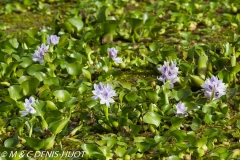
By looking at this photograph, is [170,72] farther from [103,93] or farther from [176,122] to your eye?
[103,93]

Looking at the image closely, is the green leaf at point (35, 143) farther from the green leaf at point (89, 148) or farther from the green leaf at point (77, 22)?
the green leaf at point (77, 22)

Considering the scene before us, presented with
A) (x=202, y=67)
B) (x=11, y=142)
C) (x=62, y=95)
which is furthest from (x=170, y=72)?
(x=11, y=142)

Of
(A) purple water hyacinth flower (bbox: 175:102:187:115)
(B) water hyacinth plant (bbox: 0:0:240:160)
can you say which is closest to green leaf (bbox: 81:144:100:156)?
(B) water hyacinth plant (bbox: 0:0:240:160)

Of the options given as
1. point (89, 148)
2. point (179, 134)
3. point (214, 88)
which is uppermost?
point (214, 88)

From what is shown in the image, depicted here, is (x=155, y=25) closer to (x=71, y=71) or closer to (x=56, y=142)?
(x=71, y=71)

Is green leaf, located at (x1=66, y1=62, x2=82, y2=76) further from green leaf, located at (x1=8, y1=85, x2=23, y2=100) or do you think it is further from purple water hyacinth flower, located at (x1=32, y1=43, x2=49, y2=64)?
green leaf, located at (x1=8, y1=85, x2=23, y2=100)

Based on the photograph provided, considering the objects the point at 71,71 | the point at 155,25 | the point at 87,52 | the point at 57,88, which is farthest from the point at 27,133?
the point at 155,25
